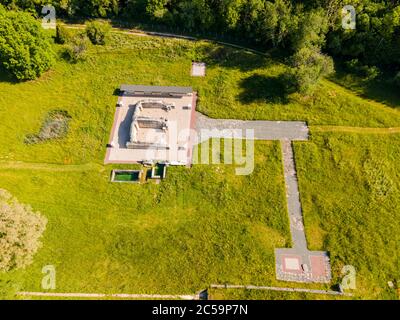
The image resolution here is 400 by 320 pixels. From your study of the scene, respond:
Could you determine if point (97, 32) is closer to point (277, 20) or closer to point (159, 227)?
point (277, 20)

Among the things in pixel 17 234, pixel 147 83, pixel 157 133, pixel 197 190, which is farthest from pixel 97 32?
pixel 17 234

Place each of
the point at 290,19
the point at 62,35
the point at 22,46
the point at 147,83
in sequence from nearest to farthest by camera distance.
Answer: the point at 22,46 → the point at 290,19 → the point at 147,83 → the point at 62,35

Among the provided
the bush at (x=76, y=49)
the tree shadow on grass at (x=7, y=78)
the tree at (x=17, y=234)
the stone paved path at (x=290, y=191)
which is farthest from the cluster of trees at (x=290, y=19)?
the tree at (x=17, y=234)

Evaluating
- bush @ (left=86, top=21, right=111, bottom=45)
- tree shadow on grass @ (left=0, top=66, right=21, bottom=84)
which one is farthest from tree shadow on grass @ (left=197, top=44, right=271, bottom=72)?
tree shadow on grass @ (left=0, top=66, right=21, bottom=84)

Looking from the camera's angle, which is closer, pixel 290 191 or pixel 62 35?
pixel 290 191

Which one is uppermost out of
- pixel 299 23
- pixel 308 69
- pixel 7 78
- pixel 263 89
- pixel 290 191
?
pixel 299 23

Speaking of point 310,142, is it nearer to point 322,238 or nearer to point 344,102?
point 344,102
